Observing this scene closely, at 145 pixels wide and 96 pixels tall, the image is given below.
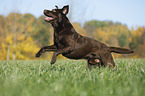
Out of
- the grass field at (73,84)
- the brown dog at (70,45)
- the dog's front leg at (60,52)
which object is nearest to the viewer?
the grass field at (73,84)

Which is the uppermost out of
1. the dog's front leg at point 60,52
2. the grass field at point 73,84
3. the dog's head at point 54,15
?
the dog's head at point 54,15

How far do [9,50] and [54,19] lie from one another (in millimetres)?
19772

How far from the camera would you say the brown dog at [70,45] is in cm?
401

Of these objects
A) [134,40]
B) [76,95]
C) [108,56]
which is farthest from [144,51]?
[76,95]

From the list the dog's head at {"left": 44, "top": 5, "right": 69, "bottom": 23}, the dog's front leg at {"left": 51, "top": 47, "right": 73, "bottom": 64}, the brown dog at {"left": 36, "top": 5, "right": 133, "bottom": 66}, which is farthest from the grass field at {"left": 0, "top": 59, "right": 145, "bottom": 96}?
the dog's head at {"left": 44, "top": 5, "right": 69, "bottom": 23}

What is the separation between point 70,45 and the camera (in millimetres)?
4039

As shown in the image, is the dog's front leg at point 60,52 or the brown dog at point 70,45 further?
the brown dog at point 70,45

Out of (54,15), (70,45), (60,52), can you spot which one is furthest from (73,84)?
(54,15)

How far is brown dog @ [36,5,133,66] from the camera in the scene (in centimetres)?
401

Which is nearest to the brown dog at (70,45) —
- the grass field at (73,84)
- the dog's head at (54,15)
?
the dog's head at (54,15)

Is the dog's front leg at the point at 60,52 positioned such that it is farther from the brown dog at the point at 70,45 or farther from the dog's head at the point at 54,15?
the dog's head at the point at 54,15

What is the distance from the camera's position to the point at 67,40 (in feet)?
13.1

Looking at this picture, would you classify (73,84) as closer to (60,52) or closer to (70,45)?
(60,52)

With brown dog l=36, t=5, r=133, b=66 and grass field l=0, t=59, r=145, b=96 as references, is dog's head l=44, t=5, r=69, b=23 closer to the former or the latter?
brown dog l=36, t=5, r=133, b=66
